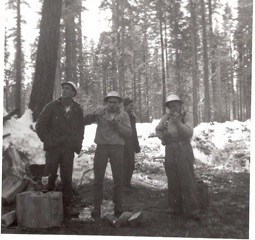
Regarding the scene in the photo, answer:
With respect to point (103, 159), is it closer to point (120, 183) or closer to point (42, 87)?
point (120, 183)

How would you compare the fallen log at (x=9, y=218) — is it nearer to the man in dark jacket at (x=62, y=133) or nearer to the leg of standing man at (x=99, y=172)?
the man in dark jacket at (x=62, y=133)

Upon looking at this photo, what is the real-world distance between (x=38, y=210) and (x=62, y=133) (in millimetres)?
1399

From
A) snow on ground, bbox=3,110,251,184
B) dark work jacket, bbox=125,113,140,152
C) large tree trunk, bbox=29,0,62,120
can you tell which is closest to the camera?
snow on ground, bbox=3,110,251,184

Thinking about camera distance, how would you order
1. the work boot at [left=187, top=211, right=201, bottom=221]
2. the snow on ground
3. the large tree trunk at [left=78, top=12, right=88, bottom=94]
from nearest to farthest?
the work boot at [left=187, top=211, right=201, bottom=221] < the snow on ground < the large tree trunk at [left=78, top=12, right=88, bottom=94]

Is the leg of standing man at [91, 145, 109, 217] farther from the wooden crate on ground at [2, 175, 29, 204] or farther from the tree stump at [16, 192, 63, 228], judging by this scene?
the wooden crate on ground at [2, 175, 29, 204]

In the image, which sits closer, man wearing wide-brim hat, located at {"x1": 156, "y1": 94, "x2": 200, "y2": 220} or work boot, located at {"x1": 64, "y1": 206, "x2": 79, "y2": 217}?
work boot, located at {"x1": 64, "y1": 206, "x2": 79, "y2": 217}

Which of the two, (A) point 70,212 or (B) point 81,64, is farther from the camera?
(B) point 81,64

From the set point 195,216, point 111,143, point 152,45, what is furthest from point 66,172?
point 152,45

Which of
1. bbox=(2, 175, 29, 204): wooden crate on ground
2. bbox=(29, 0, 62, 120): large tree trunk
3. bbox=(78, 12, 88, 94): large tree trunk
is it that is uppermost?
bbox=(78, 12, 88, 94): large tree trunk

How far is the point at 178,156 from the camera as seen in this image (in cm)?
641

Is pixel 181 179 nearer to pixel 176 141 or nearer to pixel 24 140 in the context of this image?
pixel 176 141

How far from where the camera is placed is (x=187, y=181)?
633 centimetres

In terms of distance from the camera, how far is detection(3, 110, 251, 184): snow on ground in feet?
25.2

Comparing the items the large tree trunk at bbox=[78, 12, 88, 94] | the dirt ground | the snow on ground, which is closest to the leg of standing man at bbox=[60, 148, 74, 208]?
the dirt ground
